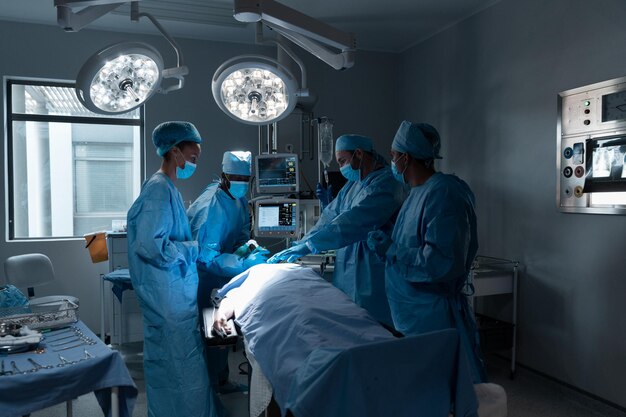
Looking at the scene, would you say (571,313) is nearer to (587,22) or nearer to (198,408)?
(587,22)

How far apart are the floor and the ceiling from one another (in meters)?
2.79

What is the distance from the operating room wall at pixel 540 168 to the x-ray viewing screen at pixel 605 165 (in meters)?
0.19

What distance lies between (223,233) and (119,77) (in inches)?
50.2

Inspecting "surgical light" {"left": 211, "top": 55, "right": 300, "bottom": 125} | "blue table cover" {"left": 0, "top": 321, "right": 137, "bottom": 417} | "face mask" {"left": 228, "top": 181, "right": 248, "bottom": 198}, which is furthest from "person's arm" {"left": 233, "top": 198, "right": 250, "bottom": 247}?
"blue table cover" {"left": 0, "top": 321, "right": 137, "bottom": 417}

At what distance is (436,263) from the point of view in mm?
1940

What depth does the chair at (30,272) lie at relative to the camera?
364cm

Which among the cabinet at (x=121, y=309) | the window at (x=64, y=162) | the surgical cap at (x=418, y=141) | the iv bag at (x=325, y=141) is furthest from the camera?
the window at (x=64, y=162)

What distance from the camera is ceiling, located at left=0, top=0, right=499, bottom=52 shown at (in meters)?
3.80

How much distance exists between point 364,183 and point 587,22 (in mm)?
1696

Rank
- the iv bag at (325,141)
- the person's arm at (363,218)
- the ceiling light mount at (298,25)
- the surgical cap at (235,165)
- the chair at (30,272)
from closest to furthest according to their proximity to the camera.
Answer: the ceiling light mount at (298,25) → the person's arm at (363,218) → the surgical cap at (235,165) → the chair at (30,272) → the iv bag at (325,141)

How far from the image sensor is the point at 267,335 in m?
1.78

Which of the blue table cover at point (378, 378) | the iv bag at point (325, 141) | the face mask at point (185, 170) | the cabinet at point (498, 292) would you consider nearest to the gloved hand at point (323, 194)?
the iv bag at point (325, 141)

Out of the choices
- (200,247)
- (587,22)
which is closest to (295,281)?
(200,247)

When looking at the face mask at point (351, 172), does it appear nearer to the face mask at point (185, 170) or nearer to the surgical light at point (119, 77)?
the face mask at point (185, 170)
